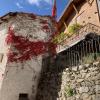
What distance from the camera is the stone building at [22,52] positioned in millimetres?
14617

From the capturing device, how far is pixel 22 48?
1573cm

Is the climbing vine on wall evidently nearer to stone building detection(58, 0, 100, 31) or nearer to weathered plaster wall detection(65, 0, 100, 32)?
weathered plaster wall detection(65, 0, 100, 32)

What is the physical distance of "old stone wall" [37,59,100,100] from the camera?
10.5 m

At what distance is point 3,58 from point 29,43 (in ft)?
7.28

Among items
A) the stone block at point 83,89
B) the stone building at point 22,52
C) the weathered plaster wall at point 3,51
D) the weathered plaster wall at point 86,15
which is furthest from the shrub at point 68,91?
the weathered plaster wall at point 86,15

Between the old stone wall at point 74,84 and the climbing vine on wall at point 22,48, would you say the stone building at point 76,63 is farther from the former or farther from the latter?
the climbing vine on wall at point 22,48

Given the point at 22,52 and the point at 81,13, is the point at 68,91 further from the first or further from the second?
the point at 81,13

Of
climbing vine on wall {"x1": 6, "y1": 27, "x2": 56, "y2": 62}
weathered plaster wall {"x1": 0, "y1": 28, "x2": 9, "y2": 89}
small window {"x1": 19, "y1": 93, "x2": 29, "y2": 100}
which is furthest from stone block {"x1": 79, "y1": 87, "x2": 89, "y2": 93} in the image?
weathered plaster wall {"x1": 0, "y1": 28, "x2": 9, "y2": 89}

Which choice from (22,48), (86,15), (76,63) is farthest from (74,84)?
(86,15)

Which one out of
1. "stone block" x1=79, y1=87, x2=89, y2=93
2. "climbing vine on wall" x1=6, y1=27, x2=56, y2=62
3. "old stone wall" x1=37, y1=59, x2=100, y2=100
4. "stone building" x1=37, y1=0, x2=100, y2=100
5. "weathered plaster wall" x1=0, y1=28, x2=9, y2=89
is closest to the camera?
"old stone wall" x1=37, y1=59, x2=100, y2=100

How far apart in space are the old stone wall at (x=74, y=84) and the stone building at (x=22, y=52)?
157cm

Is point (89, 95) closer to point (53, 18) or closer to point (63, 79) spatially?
point (63, 79)

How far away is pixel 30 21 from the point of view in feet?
55.4

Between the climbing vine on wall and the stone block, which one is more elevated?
the climbing vine on wall
